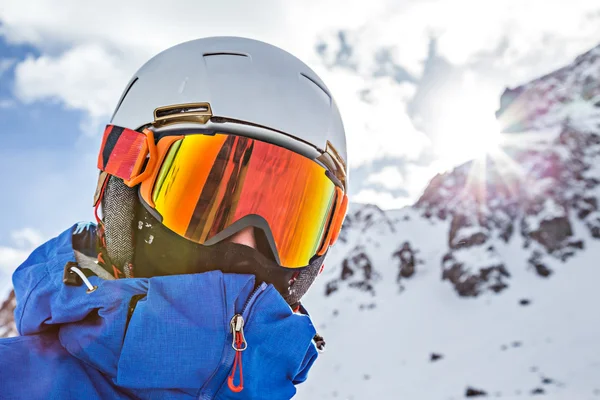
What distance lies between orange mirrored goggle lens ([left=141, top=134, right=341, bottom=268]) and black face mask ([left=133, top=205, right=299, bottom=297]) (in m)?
0.06

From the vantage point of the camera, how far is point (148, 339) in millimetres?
1486

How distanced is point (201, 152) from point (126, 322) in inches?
34.7

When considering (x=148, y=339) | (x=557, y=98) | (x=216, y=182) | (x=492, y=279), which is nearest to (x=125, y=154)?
(x=216, y=182)

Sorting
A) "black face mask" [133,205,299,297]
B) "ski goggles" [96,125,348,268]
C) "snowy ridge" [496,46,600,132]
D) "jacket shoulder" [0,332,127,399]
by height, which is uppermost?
"snowy ridge" [496,46,600,132]

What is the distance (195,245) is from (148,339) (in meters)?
0.56

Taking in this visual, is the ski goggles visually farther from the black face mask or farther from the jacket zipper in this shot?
Result: the jacket zipper

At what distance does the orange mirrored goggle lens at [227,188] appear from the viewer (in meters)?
1.97

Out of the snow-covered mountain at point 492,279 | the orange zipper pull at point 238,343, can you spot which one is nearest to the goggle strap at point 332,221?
the orange zipper pull at point 238,343

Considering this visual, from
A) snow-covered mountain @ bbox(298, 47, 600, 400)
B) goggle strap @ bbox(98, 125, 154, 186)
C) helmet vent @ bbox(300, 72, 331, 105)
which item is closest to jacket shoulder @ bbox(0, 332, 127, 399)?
goggle strap @ bbox(98, 125, 154, 186)

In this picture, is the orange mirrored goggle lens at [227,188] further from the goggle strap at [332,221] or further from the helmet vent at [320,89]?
the helmet vent at [320,89]

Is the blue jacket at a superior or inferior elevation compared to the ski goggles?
inferior

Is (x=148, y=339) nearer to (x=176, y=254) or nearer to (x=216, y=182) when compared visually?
(x=176, y=254)

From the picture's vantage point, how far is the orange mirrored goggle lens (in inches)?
77.5

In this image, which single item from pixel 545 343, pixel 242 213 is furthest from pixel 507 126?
pixel 242 213
